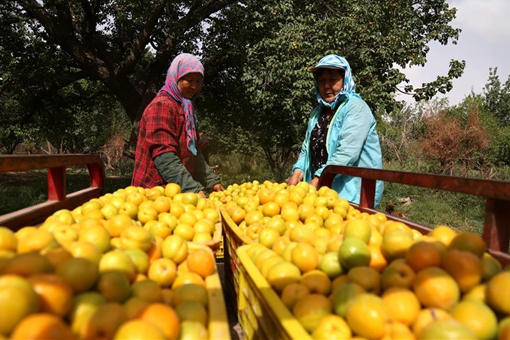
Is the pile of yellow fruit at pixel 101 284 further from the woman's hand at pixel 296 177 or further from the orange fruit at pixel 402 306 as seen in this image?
the woman's hand at pixel 296 177

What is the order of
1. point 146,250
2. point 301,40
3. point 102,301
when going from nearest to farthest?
1. point 102,301
2. point 146,250
3. point 301,40

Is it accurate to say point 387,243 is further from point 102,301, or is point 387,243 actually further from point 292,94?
point 292,94

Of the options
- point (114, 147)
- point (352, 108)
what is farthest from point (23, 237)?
point (114, 147)

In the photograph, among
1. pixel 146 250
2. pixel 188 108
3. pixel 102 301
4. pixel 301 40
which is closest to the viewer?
pixel 102 301

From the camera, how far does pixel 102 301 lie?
3.90 feet

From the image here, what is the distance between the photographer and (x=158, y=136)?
3.47m

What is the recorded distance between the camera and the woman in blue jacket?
135 inches

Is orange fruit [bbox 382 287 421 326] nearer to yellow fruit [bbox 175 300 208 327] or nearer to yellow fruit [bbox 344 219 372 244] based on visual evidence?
yellow fruit [bbox 344 219 372 244]

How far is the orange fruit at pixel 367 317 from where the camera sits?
1171 millimetres

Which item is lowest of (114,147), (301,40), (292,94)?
(114,147)

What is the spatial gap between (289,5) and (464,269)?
9.76 metres

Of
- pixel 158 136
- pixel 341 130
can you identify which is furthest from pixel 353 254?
pixel 158 136

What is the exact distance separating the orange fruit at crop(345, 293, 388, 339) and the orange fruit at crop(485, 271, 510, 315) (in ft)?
1.30

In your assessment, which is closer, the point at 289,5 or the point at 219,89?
the point at 289,5
